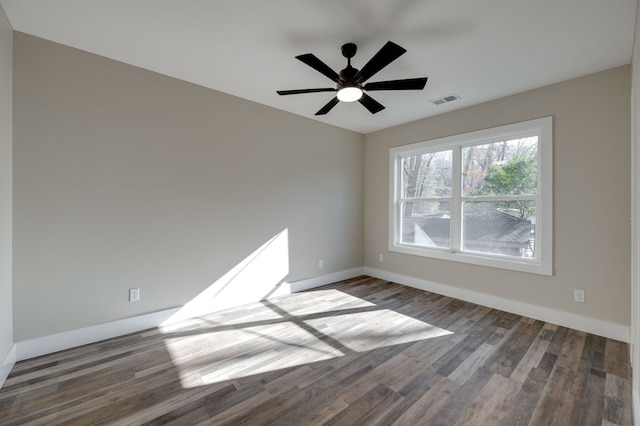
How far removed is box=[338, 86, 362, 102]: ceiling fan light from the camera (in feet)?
7.56

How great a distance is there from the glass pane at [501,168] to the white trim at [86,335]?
4.04 m

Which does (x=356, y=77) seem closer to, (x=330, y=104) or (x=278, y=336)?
(x=330, y=104)

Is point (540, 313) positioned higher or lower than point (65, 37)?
lower

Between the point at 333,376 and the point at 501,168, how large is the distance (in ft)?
10.3

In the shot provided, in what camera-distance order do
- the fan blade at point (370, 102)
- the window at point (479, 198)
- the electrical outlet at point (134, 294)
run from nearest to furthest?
the fan blade at point (370, 102) < the electrical outlet at point (134, 294) < the window at point (479, 198)

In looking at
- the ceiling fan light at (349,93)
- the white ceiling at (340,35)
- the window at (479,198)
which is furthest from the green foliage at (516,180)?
the ceiling fan light at (349,93)

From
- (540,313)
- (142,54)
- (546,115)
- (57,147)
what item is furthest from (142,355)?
(546,115)

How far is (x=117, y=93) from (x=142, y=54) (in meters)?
0.45

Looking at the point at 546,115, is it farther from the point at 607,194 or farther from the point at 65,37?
the point at 65,37

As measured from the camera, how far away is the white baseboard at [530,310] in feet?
A: 8.61

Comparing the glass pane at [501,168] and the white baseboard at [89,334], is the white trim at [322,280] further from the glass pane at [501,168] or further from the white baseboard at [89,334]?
the glass pane at [501,168]

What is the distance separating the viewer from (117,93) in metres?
2.58

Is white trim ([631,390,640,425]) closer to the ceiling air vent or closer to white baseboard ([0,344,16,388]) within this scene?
the ceiling air vent

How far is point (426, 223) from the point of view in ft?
14.0
